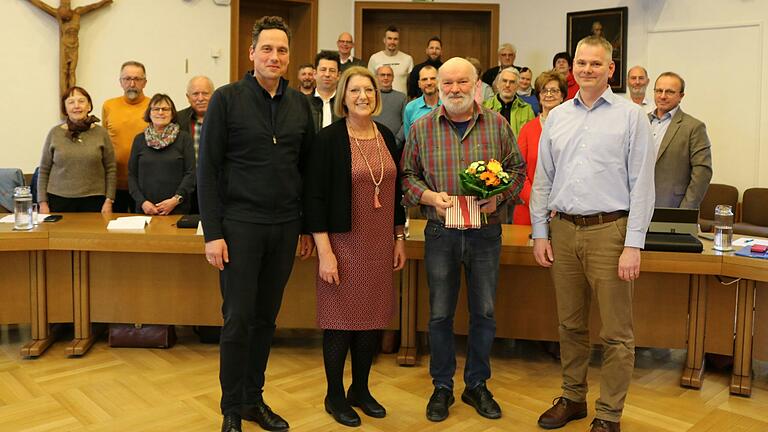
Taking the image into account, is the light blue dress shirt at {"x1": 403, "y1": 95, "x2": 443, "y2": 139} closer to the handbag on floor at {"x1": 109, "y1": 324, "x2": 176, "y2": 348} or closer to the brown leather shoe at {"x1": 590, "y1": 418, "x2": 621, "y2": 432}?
the handbag on floor at {"x1": 109, "y1": 324, "x2": 176, "y2": 348}

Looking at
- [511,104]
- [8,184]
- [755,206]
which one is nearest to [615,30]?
[755,206]

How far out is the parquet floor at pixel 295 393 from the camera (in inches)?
123

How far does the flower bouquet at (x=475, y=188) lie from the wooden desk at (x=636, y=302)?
73cm

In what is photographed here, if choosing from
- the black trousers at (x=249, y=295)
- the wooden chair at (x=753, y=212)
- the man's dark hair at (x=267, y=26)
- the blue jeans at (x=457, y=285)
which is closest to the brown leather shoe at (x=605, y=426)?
the blue jeans at (x=457, y=285)

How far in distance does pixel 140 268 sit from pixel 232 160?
5.43ft

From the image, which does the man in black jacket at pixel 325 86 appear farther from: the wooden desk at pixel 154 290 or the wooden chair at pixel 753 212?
the wooden chair at pixel 753 212

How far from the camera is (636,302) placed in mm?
3828

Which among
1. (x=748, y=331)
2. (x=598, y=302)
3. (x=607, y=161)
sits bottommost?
(x=748, y=331)

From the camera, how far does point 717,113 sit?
6945 mm

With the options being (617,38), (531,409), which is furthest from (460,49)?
(531,409)

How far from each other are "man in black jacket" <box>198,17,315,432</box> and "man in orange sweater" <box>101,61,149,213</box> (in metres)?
2.56

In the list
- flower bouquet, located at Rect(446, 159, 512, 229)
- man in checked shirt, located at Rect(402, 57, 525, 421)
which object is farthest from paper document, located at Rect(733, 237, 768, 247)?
flower bouquet, located at Rect(446, 159, 512, 229)

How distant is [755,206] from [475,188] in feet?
15.7

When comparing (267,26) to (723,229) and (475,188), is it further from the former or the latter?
(723,229)
